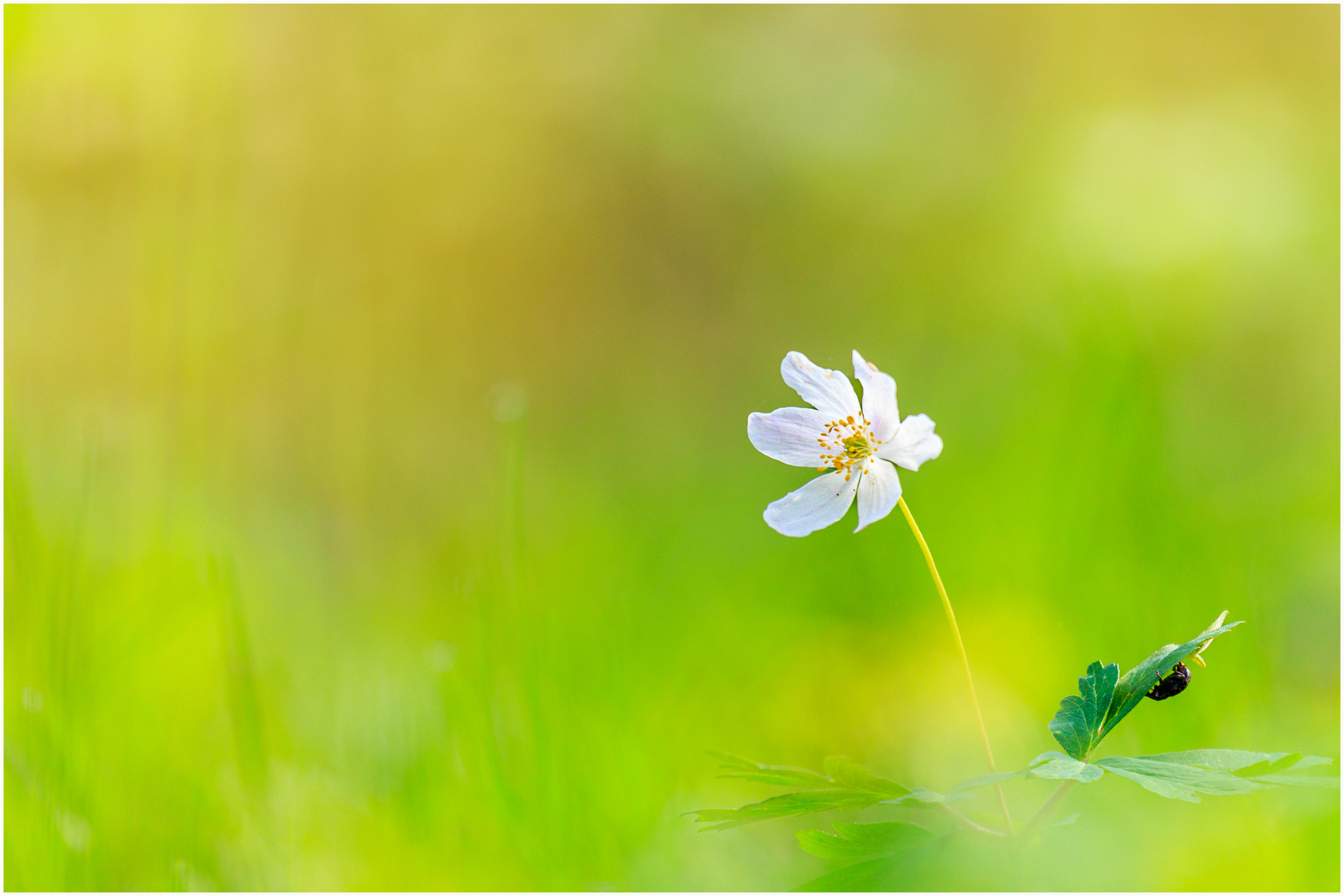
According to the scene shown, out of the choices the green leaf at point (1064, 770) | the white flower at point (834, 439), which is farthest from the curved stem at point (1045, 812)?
the white flower at point (834, 439)

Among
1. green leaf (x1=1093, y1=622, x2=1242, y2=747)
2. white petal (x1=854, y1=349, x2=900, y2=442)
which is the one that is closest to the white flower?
white petal (x1=854, y1=349, x2=900, y2=442)

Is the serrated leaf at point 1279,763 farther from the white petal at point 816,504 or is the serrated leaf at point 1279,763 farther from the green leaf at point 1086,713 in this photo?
the white petal at point 816,504

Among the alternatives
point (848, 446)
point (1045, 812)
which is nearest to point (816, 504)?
point (848, 446)

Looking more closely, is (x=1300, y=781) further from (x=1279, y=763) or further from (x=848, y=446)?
(x=848, y=446)

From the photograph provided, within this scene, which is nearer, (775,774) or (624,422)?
(775,774)

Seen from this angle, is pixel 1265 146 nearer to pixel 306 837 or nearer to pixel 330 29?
pixel 306 837

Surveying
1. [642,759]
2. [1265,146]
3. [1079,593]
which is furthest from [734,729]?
[1265,146]

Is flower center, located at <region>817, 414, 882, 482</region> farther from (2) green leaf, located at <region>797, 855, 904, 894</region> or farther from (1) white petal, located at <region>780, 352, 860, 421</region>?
(2) green leaf, located at <region>797, 855, 904, 894</region>
